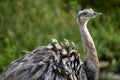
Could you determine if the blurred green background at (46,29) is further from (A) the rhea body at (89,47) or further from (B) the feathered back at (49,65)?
(B) the feathered back at (49,65)

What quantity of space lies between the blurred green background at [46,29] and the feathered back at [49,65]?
8.42 feet

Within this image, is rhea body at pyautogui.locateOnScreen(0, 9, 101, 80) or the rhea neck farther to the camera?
the rhea neck

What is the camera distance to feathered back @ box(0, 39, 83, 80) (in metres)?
6.82

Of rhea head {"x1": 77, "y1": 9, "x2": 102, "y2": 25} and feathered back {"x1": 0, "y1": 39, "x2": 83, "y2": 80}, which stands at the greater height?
rhea head {"x1": 77, "y1": 9, "x2": 102, "y2": 25}

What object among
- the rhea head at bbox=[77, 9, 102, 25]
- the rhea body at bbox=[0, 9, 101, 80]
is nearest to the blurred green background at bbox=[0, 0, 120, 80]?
the rhea head at bbox=[77, 9, 102, 25]

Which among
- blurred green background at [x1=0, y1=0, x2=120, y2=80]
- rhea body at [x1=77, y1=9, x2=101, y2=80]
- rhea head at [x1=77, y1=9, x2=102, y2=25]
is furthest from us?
blurred green background at [x1=0, y1=0, x2=120, y2=80]

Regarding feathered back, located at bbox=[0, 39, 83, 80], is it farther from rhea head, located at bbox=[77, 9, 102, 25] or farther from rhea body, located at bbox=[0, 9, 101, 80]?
rhea head, located at bbox=[77, 9, 102, 25]

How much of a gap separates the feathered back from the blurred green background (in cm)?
257

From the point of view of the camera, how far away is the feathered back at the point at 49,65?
6820 mm

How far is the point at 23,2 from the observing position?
1148 cm

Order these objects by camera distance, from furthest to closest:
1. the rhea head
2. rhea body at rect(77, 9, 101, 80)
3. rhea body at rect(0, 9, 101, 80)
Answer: the rhea head, rhea body at rect(77, 9, 101, 80), rhea body at rect(0, 9, 101, 80)

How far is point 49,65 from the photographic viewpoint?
6.87 metres

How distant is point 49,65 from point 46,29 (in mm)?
4338

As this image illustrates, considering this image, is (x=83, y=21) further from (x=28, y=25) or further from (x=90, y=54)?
(x=28, y=25)
